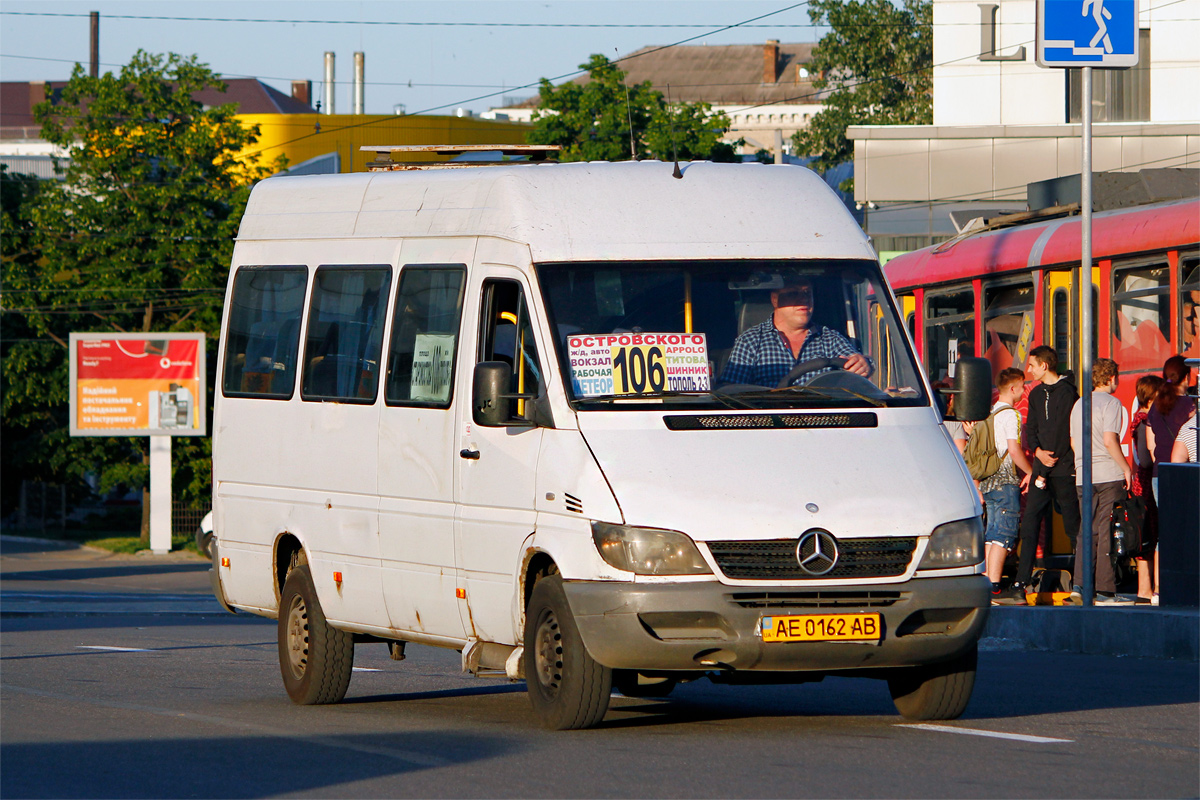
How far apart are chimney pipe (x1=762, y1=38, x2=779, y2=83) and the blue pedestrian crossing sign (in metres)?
102

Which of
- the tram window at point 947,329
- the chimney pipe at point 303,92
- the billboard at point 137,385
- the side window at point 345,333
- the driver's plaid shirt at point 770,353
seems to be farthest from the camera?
the chimney pipe at point 303,92

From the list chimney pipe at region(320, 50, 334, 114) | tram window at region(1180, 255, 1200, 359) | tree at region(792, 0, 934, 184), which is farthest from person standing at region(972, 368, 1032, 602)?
chimney pipe at region(320, 50, 334, 114)

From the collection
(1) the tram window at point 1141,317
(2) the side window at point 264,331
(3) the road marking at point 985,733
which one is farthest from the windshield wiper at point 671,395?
(1) the tram window at point 1141,317

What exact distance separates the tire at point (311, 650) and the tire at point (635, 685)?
1.62 m

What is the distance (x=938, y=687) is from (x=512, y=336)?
250 cm

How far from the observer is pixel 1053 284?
17.8m

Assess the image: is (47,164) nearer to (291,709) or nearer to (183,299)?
(183,299)

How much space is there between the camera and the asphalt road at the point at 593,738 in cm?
712

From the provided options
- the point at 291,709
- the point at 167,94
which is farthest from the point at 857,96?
the point at 291,709

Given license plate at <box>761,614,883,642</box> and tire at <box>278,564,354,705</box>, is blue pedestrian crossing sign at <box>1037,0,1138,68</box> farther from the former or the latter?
license plate at <box>761,614,883,642</box>

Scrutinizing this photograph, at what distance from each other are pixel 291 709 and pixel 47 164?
8340 centimetres

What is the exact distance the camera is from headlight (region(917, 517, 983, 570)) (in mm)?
8156

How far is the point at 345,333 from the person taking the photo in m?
10.3

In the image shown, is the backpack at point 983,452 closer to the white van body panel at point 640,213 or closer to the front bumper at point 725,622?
the white van body panel at point 640,213
